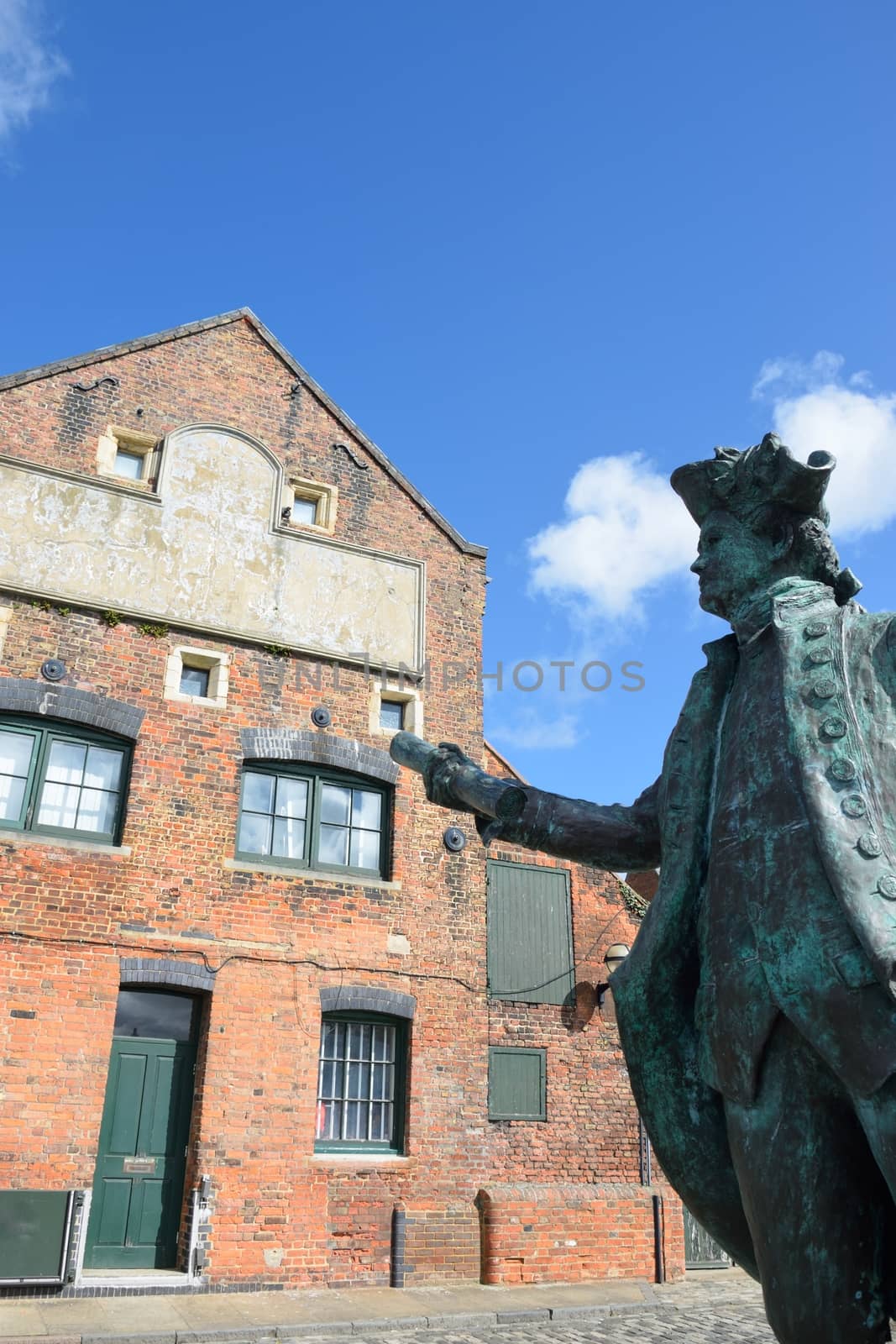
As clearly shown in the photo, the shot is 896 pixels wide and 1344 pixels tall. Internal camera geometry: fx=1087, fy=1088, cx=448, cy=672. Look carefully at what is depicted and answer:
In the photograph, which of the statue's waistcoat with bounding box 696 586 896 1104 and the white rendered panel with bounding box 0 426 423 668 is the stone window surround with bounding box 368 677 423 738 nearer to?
the white rendered panel with bounding box 0 426 423 668

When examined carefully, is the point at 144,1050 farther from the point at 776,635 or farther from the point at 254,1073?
the point at 776,635

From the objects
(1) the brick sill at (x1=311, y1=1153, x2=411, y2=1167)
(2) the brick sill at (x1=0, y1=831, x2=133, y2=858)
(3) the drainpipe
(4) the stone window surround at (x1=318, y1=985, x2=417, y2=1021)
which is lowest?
(3) the drainpipe

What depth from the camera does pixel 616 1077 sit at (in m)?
14.0

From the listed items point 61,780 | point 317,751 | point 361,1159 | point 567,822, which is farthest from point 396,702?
point 567,822

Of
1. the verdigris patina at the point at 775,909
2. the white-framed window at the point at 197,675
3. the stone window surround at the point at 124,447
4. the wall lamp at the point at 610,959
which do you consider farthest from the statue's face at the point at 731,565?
the wall lamp at the point at 610,959

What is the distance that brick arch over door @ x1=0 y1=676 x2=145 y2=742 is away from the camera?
1177 cm

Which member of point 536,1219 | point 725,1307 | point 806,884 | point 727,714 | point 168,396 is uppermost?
point 168,396

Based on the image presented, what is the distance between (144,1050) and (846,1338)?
1046 centimetres

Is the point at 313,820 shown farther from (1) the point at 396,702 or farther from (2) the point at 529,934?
(2) the point at 529,934

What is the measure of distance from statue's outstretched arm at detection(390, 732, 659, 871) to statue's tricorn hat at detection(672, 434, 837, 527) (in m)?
0.77

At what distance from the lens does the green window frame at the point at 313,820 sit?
12.8 metres

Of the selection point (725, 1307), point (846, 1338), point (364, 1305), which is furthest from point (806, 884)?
point (725, 1307)

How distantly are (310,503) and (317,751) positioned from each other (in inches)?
145

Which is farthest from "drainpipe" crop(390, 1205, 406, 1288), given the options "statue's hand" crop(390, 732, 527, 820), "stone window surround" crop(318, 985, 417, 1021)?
"statue's hand" crop(390, 732, 527, 820)
